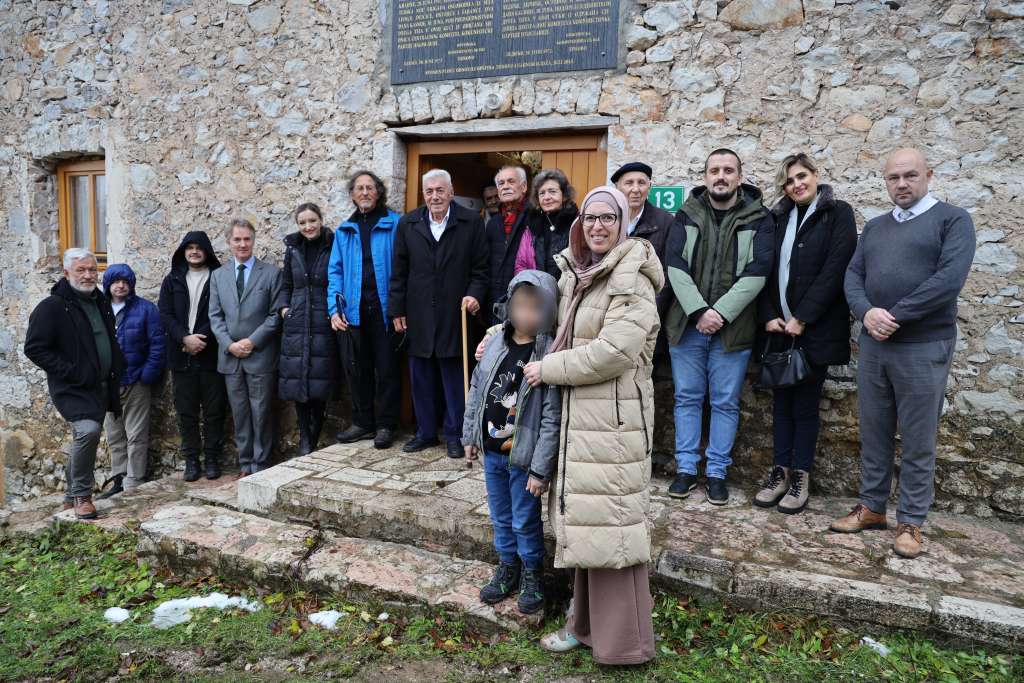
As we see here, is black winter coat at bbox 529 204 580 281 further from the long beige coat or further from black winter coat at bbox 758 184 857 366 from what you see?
the long beige coat

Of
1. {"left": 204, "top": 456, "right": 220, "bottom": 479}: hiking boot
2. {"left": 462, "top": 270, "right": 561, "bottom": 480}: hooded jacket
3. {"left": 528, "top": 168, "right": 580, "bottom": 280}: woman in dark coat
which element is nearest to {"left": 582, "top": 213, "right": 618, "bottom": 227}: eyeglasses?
{"left": 462, "top": 270, "right": 561, "bottom": 480}: hooded jacket

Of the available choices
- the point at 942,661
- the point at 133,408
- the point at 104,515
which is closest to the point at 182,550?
the point at 104,515

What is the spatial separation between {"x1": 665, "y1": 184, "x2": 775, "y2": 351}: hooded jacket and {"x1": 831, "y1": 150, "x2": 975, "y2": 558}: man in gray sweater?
0.52m

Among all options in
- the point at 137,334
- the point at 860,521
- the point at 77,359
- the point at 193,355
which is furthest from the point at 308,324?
the point at 860,521

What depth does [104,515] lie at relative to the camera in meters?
4.25

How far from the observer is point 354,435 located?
192 inches

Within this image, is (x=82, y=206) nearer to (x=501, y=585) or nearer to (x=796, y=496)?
(x=501, y=585)

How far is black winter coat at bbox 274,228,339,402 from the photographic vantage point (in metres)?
4.68

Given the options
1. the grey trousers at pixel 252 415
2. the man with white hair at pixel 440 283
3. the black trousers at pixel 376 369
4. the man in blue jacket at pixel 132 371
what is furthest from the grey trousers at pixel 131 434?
the man with white hair at pixel 440 283

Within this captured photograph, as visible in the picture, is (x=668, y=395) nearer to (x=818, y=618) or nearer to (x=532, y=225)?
(x=532, y=225)

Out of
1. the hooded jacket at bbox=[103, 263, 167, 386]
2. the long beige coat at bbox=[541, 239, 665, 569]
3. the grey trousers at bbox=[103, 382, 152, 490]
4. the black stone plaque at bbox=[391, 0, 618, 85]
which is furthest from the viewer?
the grey trousers at bbox=[103, 382, 152, 490]

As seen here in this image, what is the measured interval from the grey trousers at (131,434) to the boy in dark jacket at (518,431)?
3.87 metres

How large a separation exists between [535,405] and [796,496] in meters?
1.91

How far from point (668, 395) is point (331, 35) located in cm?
365
